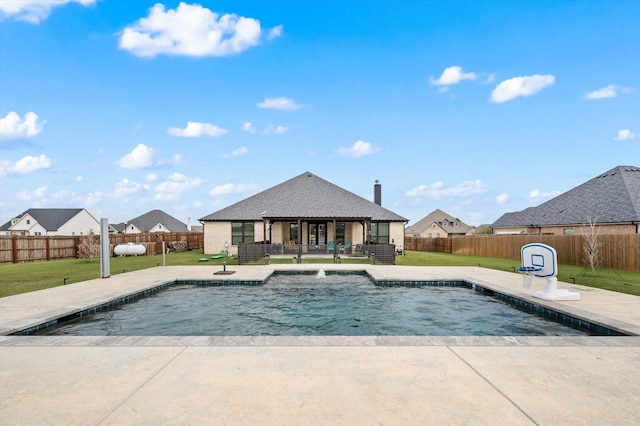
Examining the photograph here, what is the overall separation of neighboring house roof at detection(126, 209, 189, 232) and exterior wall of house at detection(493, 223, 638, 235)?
5604 centimetres

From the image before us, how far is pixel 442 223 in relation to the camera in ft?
228

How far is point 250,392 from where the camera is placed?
4.01 m

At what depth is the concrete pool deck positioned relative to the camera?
352 centimetres

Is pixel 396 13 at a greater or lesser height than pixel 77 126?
greater

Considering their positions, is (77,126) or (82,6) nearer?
(82,6)

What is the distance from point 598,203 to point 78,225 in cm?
6789

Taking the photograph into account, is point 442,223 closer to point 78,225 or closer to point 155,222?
point 155,222

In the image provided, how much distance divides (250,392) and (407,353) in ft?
8.38

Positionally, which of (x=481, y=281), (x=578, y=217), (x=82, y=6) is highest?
(x=82, y=6)

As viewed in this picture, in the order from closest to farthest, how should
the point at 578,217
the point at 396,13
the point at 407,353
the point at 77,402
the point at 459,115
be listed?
the point at 77,402
the point at 407,353
the point at 396,13
the point at 459,115
the point at 578,217

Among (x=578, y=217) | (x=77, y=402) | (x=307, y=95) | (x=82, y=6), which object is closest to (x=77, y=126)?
(x=82, y=6)

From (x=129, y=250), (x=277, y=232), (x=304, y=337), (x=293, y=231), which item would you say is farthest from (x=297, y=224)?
(x=304, y=337)

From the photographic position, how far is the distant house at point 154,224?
65.3 m

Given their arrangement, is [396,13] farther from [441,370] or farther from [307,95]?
[441,370]
